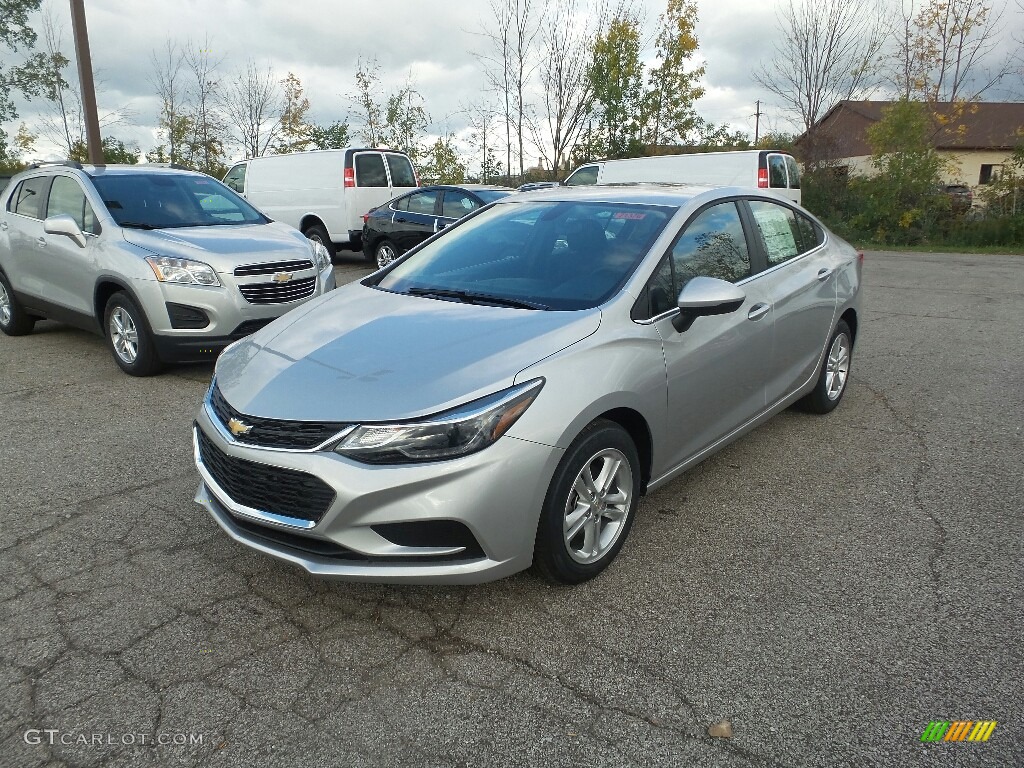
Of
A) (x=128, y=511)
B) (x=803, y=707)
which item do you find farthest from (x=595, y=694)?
(x=128, y=511)

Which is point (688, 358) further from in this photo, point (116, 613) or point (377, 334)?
point (116, 613)

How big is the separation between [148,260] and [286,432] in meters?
4.01

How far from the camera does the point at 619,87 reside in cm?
2312

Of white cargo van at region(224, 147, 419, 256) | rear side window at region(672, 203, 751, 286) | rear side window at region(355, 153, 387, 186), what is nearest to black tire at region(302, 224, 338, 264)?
white cargo van at region(224, 147, 419, 256)

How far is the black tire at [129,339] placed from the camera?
606 cm

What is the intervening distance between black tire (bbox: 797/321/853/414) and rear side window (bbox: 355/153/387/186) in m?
10.9

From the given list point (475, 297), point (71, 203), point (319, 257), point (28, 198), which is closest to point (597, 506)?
point (475, 297)

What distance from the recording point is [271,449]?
8.95 ft

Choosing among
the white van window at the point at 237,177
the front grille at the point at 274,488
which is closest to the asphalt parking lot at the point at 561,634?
the front grille at the point at 274,488

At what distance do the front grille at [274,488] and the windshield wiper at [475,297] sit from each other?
1234mm

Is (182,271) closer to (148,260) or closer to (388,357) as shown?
(148,260)

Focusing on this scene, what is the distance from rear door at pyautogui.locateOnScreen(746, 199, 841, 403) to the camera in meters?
4.32

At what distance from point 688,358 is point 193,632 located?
2.34 metres

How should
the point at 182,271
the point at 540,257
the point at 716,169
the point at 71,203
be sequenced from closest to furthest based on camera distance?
the point at 540,257 < the point at 182,271 < the point at 71,203 < the point at 716,169
